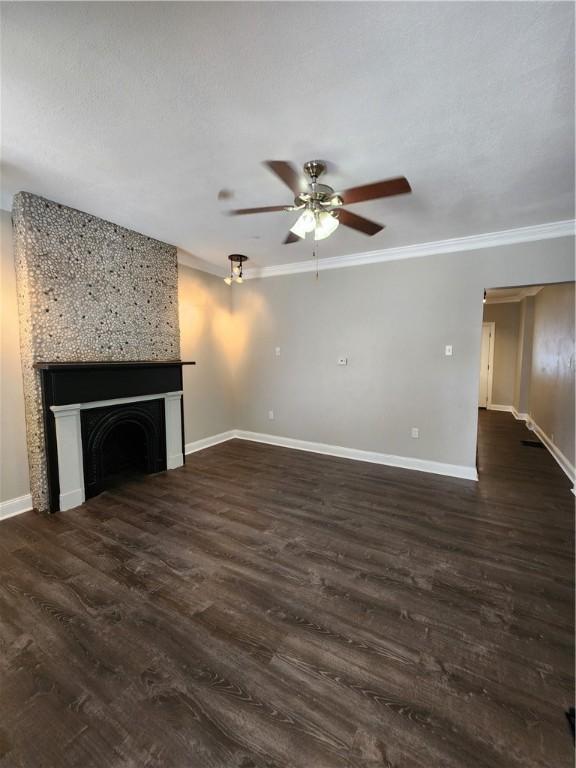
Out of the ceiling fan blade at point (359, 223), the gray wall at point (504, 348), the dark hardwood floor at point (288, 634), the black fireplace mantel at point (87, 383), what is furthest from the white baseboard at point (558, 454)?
the black fireplace mantel at point (87, 383)

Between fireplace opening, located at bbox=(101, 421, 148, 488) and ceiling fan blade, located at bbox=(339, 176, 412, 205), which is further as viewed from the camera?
fireplace opening, located at bbox=(101, 421, 148, 488)

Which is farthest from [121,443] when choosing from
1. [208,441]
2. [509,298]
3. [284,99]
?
[509,298]

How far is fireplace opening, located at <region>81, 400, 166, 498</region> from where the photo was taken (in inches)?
124

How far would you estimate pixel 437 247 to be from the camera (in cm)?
364

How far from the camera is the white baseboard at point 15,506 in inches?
109

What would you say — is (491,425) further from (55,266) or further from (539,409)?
(55,266)

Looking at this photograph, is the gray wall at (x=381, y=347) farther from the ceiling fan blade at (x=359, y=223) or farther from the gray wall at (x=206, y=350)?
the ceiling fan blade at (x=359, y=223)

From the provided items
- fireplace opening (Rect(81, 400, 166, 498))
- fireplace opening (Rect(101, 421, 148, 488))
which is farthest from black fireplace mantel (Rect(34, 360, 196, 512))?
fireplace opening (Rect(101, 421, 148, 488))

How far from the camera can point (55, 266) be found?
9.41 feet

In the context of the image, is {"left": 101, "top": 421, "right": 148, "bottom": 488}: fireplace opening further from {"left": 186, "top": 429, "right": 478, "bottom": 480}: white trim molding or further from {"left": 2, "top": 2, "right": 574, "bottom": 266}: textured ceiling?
{"left": 2, "top": 2, "right": 574, "bottom": 266}: textured ceiling

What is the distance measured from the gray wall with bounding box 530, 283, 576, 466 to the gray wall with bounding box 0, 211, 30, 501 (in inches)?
215

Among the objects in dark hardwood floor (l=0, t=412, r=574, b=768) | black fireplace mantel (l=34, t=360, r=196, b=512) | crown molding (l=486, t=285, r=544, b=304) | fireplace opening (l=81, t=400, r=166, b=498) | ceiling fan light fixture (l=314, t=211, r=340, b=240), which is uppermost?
crown molding (l=486, t=285, r=544, b=304)

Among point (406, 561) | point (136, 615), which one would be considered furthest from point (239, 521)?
point (406, 561)

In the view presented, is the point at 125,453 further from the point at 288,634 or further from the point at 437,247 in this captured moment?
the point at 437,247
